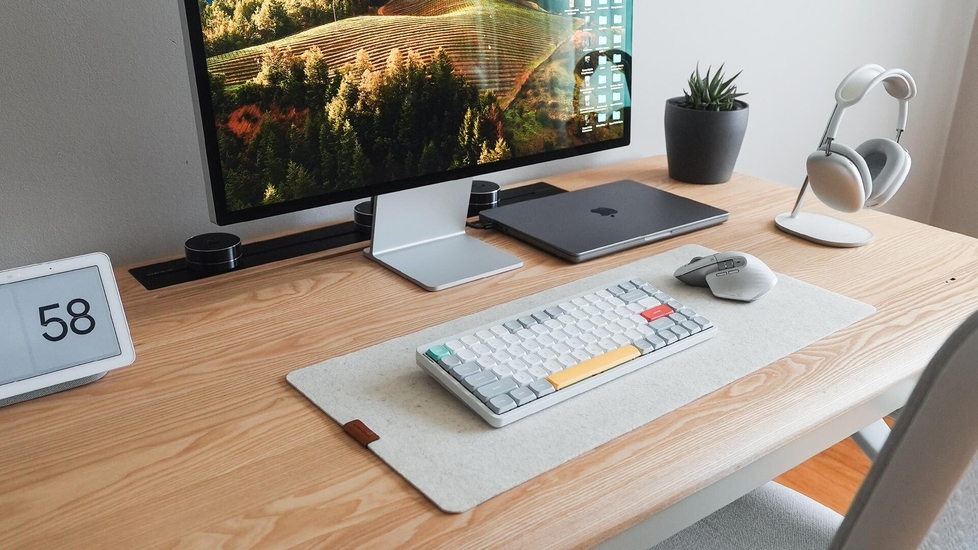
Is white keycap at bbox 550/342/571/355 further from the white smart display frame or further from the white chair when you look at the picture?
the white smart display frame

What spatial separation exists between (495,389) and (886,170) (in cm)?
75

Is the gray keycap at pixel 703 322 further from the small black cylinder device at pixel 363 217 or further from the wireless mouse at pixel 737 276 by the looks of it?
the small black cylinder device at pixel 363 217

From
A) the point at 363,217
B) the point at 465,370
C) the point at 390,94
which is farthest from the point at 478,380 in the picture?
the point at 363,217

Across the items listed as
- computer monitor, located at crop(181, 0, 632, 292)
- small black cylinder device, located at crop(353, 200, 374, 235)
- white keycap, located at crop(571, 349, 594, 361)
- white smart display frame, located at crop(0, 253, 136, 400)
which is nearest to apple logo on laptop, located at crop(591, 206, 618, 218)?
computer monitor, located at crop(181, 0, 632, 292)

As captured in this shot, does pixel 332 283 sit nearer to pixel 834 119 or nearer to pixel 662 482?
pixel 662 482

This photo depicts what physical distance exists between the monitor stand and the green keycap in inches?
8.7

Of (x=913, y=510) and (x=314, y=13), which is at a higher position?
(x=314, y=13)

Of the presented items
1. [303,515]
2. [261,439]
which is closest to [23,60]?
[261,439]

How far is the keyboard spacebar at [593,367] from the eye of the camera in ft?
2.46

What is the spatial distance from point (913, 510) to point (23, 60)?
3.39 ft

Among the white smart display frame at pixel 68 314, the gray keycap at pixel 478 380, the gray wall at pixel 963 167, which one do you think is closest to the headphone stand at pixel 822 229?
the gray keycap at pixel 478 380

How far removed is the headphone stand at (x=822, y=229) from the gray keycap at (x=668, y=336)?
0.44m

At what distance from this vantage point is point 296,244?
1144mm

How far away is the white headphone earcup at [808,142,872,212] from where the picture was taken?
3.61 feet
